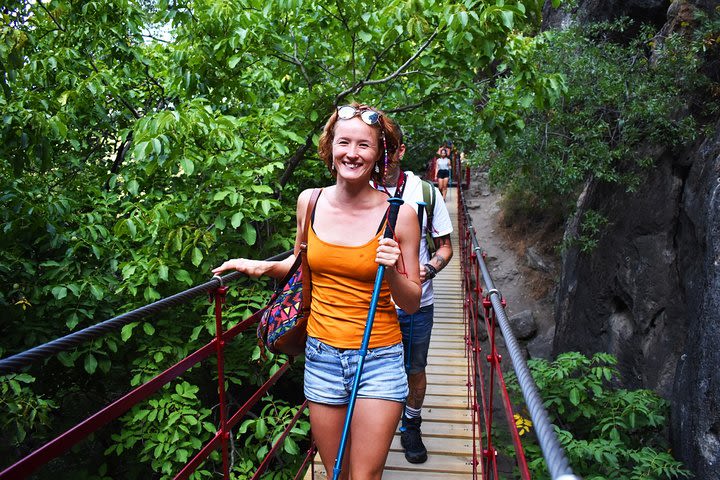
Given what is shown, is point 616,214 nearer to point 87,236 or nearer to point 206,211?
point 206,211

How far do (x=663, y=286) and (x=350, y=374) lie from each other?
274 inches

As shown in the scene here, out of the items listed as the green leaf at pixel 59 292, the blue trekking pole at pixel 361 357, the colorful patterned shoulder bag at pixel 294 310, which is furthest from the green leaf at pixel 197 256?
the blue trekking pole at pixel 361 357

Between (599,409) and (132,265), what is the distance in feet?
16.5

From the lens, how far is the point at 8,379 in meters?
3.90

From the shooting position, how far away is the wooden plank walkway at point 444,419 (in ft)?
12.1

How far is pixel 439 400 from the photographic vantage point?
16.4 feet

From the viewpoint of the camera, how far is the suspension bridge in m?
1.29

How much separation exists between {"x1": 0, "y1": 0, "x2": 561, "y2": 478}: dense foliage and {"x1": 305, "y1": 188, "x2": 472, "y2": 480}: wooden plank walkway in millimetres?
1044

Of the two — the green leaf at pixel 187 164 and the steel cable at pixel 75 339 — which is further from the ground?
the green leaf at pixel 187 164

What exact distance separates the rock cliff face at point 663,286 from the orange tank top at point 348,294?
16.2 feet

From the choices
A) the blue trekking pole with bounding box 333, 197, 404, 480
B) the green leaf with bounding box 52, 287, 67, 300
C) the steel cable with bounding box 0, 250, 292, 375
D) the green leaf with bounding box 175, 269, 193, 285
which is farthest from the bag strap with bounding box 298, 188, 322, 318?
the green leaf with bounding box 52, 287, 67, 300

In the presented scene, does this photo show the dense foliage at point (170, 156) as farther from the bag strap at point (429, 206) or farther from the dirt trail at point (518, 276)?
the dirt trail at point (518, 276)

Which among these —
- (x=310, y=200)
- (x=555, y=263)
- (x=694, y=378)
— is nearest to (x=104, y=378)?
(x=310, y=200)

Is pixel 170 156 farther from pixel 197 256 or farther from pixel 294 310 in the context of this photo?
pixel 294 310
